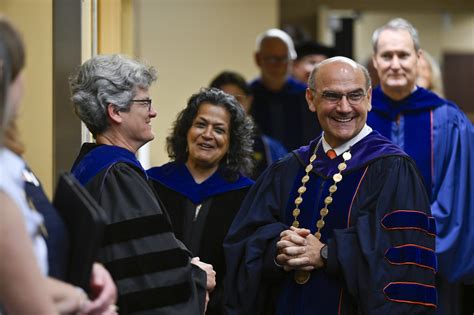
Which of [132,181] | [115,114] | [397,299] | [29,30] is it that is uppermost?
[29,30]

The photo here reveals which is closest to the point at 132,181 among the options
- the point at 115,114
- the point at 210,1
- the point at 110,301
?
the point at 115,114

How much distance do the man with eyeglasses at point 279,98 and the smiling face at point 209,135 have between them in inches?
110

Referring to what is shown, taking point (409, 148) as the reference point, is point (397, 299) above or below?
below

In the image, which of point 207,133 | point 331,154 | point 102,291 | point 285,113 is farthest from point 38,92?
point 285,113

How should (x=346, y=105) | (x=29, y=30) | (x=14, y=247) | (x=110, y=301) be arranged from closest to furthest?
1. (x=14, y=247)
2. (x=110, y=301)
3. (x=346, y=105)
4. (x=29, y=30)

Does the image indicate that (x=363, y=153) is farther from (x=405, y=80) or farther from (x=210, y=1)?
(x=210, y=1)

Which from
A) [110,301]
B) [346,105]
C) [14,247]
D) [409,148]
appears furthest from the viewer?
[409,148]

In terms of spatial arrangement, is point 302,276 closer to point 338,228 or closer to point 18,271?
point 338,228

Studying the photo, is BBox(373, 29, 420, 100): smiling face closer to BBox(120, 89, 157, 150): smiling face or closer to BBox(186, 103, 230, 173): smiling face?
BBox(186, 103, 230, 173): smiling face

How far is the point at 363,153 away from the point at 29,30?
1635 mm

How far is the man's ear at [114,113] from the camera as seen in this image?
4.06 m

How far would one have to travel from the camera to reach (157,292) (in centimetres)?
393

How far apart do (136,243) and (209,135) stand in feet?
3.88

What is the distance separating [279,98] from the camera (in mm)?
7887
